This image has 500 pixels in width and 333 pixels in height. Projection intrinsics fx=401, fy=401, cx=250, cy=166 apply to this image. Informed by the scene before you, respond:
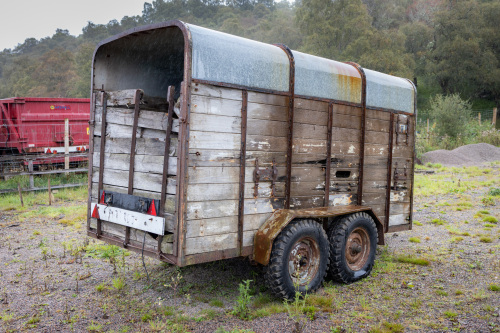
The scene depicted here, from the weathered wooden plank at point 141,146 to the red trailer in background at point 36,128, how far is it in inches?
336

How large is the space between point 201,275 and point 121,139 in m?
2.13

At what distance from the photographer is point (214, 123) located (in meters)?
4.11

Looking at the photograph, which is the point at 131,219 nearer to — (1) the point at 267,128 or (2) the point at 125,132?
(2) the point at 125,132

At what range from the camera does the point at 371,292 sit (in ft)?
16.5

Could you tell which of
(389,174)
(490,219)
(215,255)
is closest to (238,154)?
(215,255)

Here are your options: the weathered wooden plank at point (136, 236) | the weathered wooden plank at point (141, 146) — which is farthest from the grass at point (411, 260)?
the weathered wooden plank at point (141, 146)

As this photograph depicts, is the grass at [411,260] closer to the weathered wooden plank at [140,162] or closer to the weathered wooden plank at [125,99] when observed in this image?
the weathered wooden plank at [140,162]

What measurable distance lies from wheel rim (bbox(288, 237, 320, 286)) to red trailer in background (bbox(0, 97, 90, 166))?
991 cm

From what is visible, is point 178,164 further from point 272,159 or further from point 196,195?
point 272,159

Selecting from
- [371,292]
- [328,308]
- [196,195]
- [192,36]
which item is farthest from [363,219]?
[192,36]

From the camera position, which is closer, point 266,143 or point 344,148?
point 266,143

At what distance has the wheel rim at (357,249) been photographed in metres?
5.52

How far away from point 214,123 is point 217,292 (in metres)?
2.18

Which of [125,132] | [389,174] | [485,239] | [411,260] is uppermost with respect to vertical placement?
[125,132]
